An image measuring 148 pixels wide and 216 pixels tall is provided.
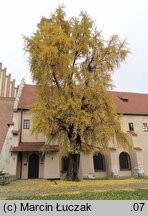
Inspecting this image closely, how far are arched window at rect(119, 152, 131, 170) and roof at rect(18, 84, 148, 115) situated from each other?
5811 millimetres

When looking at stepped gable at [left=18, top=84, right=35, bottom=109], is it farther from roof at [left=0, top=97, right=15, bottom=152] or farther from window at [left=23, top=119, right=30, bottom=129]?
roof at [left=0, top=97, right=15, bottom=152]

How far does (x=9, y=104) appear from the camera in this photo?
2889 cm

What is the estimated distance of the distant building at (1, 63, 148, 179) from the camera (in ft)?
67.4

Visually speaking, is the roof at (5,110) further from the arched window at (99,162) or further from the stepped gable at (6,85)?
the arched window at (99,162)

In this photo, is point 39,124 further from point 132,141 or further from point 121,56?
point 132,141

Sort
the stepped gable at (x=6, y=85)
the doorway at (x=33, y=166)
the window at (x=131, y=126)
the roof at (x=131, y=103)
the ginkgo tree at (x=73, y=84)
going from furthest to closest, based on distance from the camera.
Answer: the stepped gable at (x=6, y=85)
the roof at (x=131, y=103)
the window at (x=131, y=126)
the doorway at (x=33, y=166)
the ginkgo tree at (x=73, y=84)

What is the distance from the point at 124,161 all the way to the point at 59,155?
919cm

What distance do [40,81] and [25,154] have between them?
8940 mm

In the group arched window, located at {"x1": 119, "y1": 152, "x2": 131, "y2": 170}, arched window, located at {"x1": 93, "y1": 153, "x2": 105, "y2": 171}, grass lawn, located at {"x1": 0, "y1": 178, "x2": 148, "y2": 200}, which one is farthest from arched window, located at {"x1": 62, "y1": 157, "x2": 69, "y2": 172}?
grass lawn, located at {"x1": 0, "y1": 178, "x2": 148, "y2": 200}

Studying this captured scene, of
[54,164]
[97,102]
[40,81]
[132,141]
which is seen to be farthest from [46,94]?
[132,141]

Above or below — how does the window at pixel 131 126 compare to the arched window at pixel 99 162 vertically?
above

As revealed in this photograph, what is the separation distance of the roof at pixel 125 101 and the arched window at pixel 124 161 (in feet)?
19.1

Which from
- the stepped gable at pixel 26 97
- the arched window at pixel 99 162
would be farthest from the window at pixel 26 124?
the arched window at pixel 99 162

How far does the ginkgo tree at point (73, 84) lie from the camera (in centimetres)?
1631
